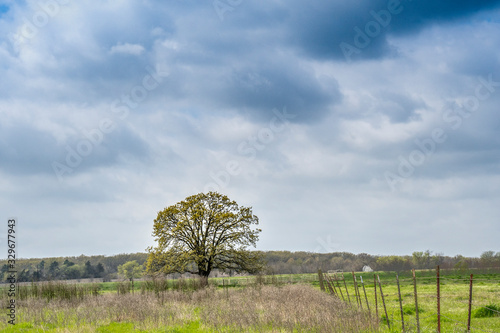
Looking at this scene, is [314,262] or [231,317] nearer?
[231,317]

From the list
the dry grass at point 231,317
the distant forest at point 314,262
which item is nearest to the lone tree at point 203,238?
the dry grass at point 231,317

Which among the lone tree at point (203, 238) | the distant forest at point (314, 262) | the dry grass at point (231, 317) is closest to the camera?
the dry grass at point (231, 317)

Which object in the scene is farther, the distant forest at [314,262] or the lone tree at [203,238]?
the distant forest at [314,262]

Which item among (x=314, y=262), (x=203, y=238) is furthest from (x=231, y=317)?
(x=314, y=262)

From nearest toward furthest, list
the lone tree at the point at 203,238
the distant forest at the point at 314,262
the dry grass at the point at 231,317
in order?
the dry grass at the point at 231,317 < the lone tree at the point at 203,238 < the distant forest at the point at 314,262

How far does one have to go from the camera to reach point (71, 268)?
289ft

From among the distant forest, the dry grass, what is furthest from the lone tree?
the distant forest

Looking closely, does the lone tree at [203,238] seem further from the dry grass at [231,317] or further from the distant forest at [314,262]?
the distant forest at [314,262]

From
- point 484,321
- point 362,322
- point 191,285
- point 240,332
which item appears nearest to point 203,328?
point 240,332

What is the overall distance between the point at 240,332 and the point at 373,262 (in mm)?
128764

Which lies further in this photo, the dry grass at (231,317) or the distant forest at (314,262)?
the distant forest at (314,262)

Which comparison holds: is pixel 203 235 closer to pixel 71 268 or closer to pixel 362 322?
pixel 362 322

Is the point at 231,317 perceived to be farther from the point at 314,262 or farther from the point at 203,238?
the point at 314,262

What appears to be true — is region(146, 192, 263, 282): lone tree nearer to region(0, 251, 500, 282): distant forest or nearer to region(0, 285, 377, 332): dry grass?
region(0, 285, 377, 332): dry grass
